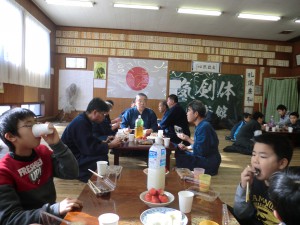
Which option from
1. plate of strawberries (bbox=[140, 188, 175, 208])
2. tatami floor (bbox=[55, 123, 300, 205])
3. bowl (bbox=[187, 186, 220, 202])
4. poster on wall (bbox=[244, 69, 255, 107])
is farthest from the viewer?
poster on wall (bbox=[244, 69, 255, 107])

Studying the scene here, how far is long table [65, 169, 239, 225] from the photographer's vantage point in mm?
1019

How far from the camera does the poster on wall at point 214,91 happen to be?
774cm

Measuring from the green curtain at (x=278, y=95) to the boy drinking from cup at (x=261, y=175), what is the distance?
6.78 metres

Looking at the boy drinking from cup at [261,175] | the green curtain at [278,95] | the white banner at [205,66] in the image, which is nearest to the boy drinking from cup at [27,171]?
the boy drinking from cup at [261,175]

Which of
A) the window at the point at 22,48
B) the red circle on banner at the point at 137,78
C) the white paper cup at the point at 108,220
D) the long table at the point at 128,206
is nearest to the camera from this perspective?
the white paper cup at the point at 108,220

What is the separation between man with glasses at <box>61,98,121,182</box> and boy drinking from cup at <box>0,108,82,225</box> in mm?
1138

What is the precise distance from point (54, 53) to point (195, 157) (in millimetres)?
5871

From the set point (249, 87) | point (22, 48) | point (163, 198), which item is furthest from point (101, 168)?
point (249, 87)

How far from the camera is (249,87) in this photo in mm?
7996

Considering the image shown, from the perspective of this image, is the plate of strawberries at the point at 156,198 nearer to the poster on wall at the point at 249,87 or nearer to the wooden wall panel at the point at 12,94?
the wooden wall panel at the point at 12,94

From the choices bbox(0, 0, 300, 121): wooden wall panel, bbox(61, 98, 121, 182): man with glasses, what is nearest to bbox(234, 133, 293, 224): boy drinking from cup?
bbox(61, 98, 121, 182): man with glasses

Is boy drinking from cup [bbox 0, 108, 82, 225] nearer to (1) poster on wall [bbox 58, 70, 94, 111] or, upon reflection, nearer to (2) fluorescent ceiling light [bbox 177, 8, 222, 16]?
(2) fluorescent ceiling light [bbox 177, 8, 222, 16]

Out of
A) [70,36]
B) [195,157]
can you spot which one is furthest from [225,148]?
[70,36]

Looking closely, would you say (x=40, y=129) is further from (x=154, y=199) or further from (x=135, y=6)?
(x=135, y=6)
